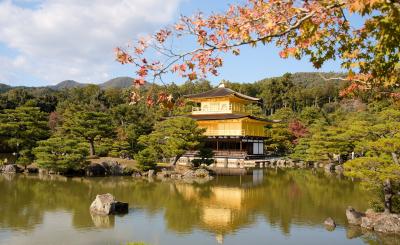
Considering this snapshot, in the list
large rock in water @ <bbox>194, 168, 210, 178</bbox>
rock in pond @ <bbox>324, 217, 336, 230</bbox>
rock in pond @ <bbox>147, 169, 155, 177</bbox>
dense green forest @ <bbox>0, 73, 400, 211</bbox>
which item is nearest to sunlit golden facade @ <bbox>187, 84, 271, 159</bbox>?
dense green forest @ <bbox>0, 73, 400, 211</bbox>

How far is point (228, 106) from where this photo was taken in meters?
32.4

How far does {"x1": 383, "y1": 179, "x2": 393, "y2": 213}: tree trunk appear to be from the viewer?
32.0 feet

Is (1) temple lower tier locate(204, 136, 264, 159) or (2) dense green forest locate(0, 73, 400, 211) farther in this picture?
(1) temple lower tier locate(204, 136, 264, 159)

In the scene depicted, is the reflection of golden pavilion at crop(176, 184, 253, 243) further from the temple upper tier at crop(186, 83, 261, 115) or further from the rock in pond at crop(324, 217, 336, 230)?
the temple upper tier at crop(186, 83, 261, 115)

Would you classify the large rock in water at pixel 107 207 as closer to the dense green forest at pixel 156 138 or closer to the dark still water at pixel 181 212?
the dark still water at pixel 181 212

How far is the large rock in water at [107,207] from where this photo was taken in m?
11.0

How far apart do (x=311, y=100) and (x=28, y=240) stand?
57.5 metres

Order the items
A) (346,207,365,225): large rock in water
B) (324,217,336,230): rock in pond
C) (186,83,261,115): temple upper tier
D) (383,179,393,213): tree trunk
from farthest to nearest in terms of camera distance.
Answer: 1. (186,83,261,115): temple upper tier
2. (346,207,365,225): large rock in water
3. (324,217,336,230): rock in pond
4. (383,179,393,213): tree trunk

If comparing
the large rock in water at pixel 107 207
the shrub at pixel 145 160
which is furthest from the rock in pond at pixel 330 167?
the large rock in water at pixel 107 207

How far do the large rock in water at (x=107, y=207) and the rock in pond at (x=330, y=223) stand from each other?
5.55m

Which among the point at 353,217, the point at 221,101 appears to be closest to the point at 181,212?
the point at 353,217

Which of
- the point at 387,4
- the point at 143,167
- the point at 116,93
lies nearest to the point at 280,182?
the point at 143,167

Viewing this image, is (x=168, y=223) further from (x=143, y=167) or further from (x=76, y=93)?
(x=76, y=93)

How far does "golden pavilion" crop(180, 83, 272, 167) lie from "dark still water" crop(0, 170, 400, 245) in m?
10.5
